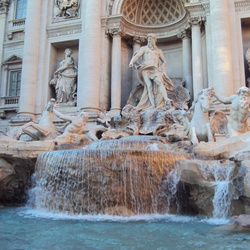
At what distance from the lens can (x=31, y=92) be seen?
15383 millimetres

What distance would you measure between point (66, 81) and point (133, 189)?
9944mm

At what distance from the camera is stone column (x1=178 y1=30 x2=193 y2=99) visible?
14723mm

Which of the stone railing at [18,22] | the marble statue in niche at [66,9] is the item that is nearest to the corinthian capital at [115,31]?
the marble statue in niche at [66,9]

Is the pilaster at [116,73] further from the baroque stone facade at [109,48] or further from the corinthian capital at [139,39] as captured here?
the corinthian capital at [139,39]

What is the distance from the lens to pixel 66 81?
51.1 ft

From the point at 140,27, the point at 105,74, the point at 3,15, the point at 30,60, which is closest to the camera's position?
the point at 105,74

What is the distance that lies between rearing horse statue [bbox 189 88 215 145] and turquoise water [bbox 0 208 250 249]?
3.44 metres

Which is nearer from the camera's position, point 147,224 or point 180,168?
point 147,224

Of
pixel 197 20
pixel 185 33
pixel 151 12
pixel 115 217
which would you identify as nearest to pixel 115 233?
pixel 115 217

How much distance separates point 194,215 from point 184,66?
9.78 meters

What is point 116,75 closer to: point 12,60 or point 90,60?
point 90,60

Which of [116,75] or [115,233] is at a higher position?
[116,75]

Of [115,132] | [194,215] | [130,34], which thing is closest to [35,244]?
[194,215]

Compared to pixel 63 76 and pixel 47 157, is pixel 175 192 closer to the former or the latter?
pixel 47 157
